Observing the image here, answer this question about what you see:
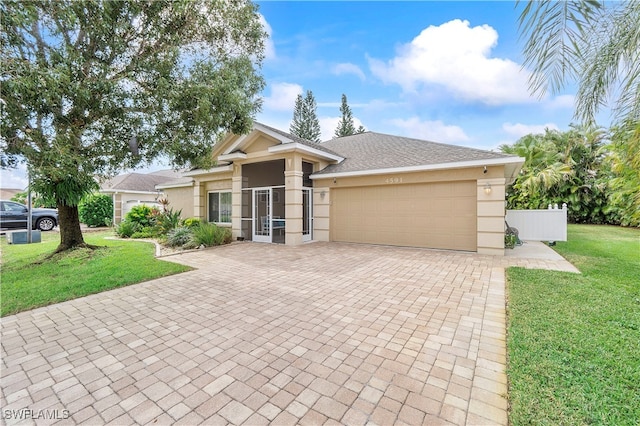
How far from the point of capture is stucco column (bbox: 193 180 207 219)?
Answer: 49.2 ft

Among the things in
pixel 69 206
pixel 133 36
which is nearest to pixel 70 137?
pixel 133 36

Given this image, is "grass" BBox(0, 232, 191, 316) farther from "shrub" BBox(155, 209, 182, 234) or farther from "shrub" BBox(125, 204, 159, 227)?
"shrub" BBox(125, 204, 159, 227)

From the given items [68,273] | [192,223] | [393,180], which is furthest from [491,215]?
[192,223]

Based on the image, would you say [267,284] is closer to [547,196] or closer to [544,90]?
[544,90]

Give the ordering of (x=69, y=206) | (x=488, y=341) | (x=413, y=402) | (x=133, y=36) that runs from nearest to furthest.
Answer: (x=413, y=402)
(x=488, y=341)
(x=133, y=36)
(x=69, y=206)

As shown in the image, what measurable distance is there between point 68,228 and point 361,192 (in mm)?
10250

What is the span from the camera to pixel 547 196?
21.5 meters

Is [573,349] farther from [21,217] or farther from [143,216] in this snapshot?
[21,217]

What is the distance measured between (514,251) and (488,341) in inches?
310

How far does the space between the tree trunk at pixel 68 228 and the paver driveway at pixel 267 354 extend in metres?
5.21

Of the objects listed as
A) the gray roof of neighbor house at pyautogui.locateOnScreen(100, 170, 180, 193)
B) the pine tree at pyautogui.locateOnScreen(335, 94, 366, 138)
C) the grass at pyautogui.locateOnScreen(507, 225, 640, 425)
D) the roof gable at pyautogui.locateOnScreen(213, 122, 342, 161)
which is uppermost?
the pine tree at pyautogui.locateOnScreen(335, 94, 366, 138)

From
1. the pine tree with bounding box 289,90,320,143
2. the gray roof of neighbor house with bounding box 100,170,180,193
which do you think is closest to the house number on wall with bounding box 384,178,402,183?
the gray roof of neighbor house with bounding box 100,170,180,193

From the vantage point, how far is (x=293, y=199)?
1135 centimetres

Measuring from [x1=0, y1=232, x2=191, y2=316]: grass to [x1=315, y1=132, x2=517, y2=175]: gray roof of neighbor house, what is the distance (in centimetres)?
749
